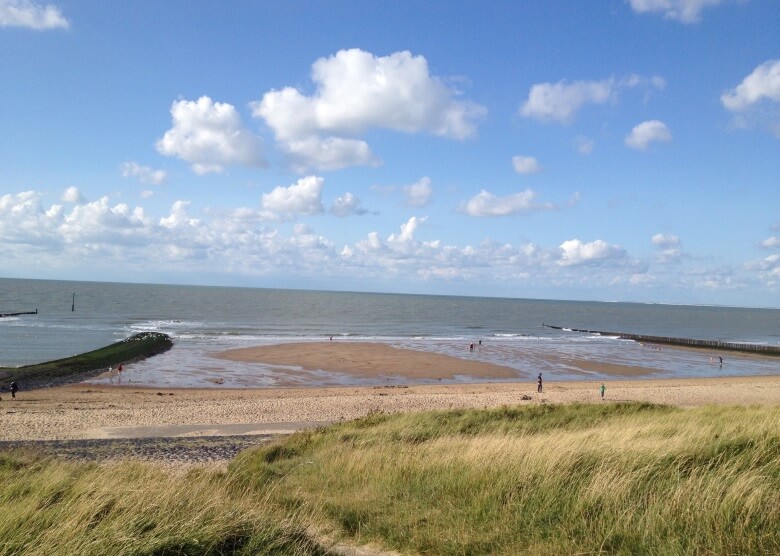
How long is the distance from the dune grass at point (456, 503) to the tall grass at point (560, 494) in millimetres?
22

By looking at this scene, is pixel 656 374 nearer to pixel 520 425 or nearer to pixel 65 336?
pixel 520 425

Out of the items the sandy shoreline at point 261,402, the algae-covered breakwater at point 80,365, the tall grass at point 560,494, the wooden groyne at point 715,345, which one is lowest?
the algae-covered breakwater at point 80,365

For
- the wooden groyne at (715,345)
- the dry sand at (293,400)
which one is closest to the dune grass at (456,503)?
the dry sand at (293,400)

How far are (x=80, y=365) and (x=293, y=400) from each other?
19572mm

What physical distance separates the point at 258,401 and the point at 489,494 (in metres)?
22.9

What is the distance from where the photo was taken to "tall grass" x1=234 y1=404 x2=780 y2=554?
17.5 feet

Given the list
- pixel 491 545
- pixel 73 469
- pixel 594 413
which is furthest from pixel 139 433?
pixel 491 545

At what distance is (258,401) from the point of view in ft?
91.6

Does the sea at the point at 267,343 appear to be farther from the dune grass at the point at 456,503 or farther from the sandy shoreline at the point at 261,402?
the dune grass at the point at 456,503

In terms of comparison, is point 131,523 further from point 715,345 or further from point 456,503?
point 715,345

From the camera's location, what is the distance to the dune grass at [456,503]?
16.1 ft

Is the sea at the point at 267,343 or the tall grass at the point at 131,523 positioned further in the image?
the sea at the point at 267,343

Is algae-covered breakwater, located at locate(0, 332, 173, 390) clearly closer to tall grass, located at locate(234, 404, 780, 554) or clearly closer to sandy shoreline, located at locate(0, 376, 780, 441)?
sandy shoreline, located at locate(0, 376, 780, 441)

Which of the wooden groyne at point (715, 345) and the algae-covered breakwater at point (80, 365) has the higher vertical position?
the wooden groyne at point (715, 345)
